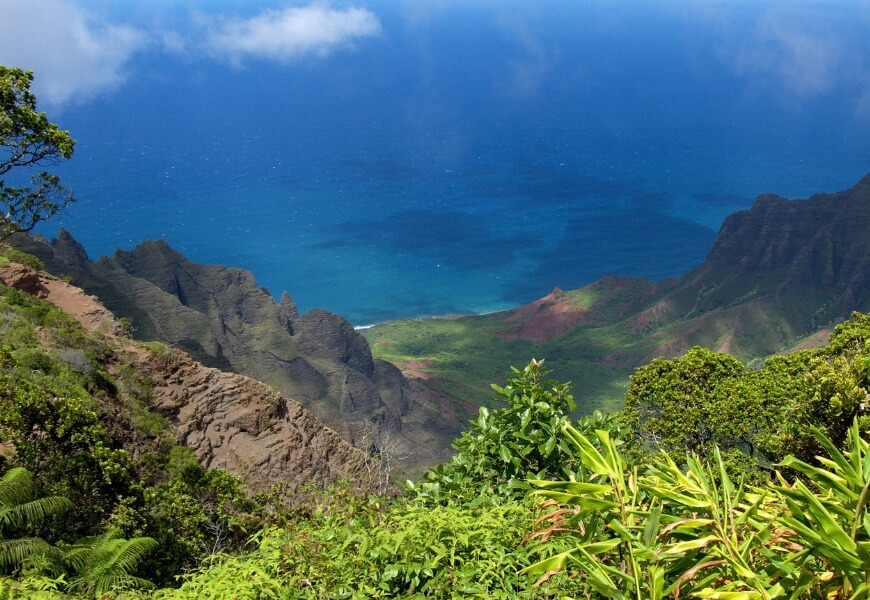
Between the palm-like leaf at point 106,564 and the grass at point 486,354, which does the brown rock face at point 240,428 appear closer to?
the palm-like leaf at point 106,564

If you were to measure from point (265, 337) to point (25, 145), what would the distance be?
4026 cm

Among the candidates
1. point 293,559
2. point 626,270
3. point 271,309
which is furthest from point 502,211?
point 293,559

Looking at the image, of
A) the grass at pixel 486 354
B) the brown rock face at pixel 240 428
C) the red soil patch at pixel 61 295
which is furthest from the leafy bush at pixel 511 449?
the grass at pixel 486 354

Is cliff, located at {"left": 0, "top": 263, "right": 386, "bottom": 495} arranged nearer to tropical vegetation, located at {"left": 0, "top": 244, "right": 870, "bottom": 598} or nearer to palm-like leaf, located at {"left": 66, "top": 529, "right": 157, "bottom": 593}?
tropical vegetation, located at {"left": 0, "top": 244, "right": 870, "bottom": 598}

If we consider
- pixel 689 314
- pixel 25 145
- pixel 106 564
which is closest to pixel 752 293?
pixel 689 314

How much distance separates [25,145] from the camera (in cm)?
1861

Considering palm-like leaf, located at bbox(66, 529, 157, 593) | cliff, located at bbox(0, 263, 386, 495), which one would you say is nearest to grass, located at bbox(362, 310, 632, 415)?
cliff, located at bbox(0, 263, 386, 495)

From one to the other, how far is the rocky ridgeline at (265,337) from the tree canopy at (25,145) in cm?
2268

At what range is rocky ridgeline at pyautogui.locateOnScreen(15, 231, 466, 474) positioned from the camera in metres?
47.3

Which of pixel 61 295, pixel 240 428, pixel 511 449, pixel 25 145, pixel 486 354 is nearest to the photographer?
pixel 511 449

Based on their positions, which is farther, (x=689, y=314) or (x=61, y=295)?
(x=689, y=314)

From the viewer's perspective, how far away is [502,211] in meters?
180

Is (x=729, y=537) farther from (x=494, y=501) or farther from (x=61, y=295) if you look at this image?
(x=61, y=295)

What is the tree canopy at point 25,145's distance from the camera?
18094mm
